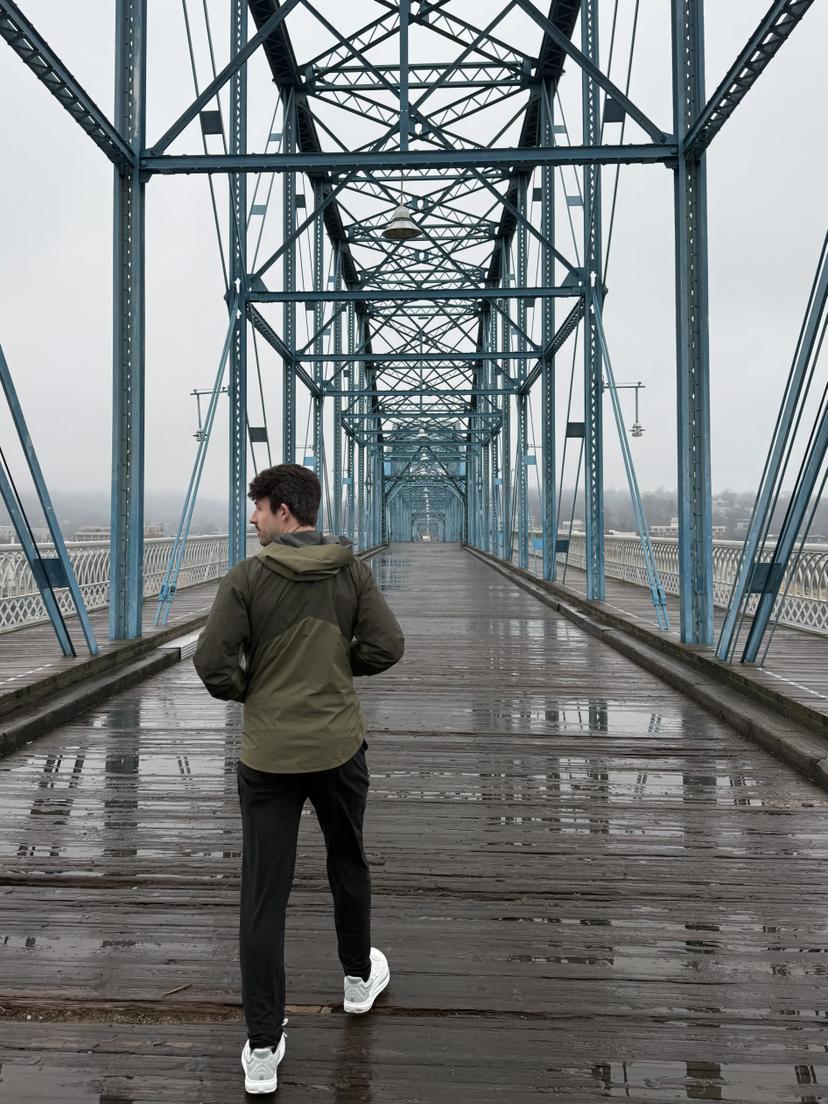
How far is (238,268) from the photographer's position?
12.6m

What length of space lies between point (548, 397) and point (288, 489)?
16059 millimetres

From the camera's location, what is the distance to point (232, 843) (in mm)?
3551

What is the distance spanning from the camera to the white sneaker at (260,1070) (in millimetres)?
1946

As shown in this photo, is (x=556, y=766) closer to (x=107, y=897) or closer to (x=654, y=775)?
(x=654, y=775)

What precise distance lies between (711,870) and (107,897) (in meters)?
2.19

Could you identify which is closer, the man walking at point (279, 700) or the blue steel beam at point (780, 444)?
Result: the man walking at point (279, 700)

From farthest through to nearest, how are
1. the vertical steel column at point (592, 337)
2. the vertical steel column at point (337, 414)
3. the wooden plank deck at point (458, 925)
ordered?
the vertical steel column at point (337, 414)
the vertical steel column at point (592, 337)
the wooden plank deck at point (458, 925)

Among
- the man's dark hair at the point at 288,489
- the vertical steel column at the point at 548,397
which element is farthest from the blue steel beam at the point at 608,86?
the vertical steel column at the point at 548,397

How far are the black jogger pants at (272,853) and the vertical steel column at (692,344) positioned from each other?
609 centimetres

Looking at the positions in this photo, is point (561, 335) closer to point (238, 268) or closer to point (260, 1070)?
point (238, 268)

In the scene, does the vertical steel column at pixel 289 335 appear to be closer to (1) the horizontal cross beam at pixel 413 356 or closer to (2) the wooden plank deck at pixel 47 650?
(1) the horizontal cross beam at pixel 413 356

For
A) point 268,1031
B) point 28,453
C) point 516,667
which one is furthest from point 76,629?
point 268,1031

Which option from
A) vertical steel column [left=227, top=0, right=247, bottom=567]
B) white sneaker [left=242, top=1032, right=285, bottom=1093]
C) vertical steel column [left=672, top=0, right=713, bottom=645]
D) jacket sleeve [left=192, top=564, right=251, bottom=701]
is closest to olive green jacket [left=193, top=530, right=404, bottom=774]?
jacket sleeve [left=192, top=564, right=251, bottom=701]

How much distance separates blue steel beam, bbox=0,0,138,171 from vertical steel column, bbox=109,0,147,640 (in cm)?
22
